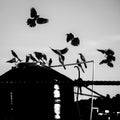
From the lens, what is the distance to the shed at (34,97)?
1863 millimetres

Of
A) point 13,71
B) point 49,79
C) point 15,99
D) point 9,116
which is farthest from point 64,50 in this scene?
point 9,116

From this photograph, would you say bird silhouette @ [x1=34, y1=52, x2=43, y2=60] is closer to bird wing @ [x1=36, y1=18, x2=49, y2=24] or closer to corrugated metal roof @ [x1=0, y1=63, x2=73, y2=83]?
corrugated metal roof @ [x1=0, y1=63, x2=73, y2=83]

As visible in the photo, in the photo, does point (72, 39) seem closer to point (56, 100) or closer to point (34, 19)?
point (34, 19)

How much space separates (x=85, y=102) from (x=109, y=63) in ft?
2.35

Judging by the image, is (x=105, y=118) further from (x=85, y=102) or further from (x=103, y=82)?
(x=103, y=82)

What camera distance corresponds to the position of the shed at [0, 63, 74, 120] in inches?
73.4

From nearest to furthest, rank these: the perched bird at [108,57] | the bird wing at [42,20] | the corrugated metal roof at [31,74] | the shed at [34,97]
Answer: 1. the shed at [34,97]
2. the corrugated metal roof at [31,74]
3. the bird wing at [42,20]
4. the perched bird at [108,57]

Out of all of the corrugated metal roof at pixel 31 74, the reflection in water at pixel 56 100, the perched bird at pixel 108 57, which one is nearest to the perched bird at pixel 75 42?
the perched bird at pixel 108 57

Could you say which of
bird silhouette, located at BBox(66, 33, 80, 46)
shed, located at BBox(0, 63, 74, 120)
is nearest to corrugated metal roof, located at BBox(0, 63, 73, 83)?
shed, located at BBox(0, 63, 74, 120)

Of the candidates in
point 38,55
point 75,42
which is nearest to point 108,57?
point 75,42

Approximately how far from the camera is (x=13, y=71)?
2.07 meters

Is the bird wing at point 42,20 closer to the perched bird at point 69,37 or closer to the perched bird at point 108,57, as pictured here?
the perched bird at point 69,37

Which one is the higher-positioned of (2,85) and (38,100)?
(2,85)

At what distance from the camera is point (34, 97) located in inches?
75.0
